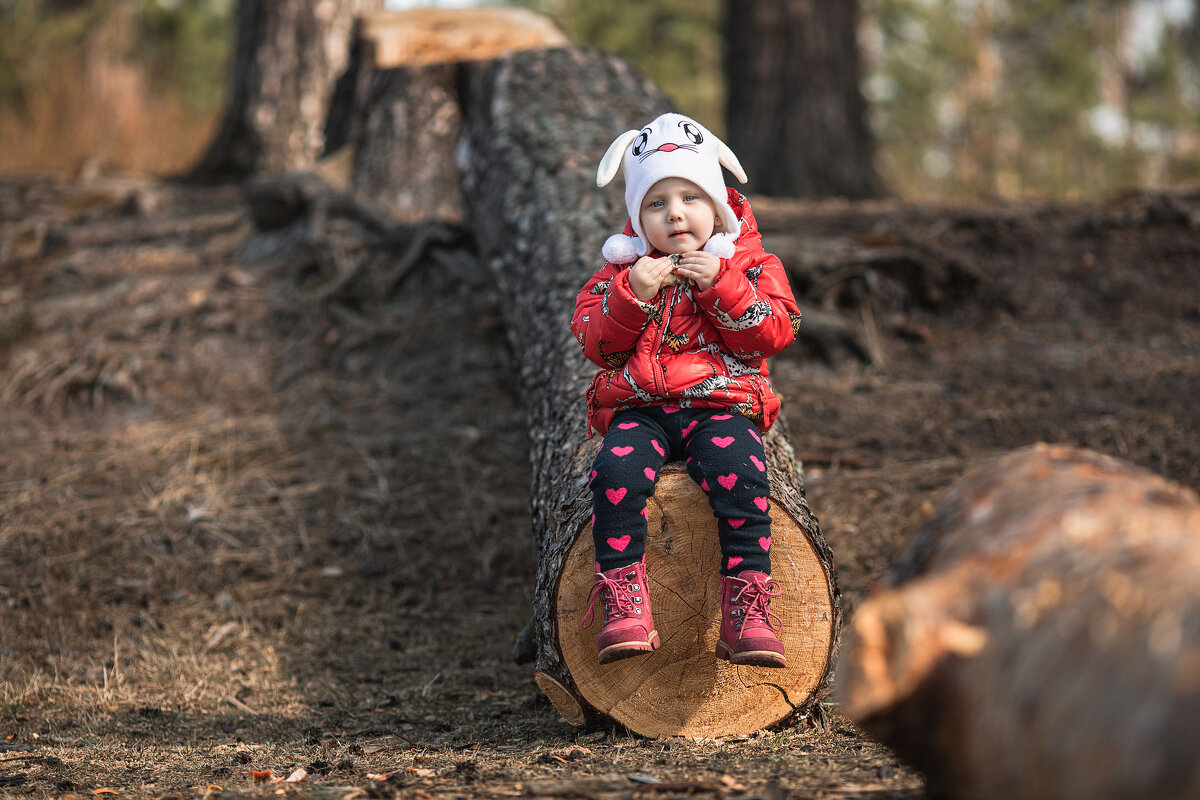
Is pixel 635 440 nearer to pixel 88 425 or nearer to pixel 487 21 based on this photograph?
pixel 88 425

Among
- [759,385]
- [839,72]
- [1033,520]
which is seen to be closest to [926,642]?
[1033,520]

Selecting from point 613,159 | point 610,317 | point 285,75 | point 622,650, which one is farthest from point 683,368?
point 285,75

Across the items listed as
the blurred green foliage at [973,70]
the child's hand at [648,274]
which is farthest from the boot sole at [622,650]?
the blurred green foliage at [973,70]

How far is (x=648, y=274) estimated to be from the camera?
9.21 ft

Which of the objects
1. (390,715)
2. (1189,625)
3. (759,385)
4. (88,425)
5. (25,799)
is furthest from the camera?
(88,425)

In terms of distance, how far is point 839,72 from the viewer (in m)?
7.48

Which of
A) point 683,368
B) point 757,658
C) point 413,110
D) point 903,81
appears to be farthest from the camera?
point 903,81

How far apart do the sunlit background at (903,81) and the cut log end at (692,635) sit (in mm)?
6122

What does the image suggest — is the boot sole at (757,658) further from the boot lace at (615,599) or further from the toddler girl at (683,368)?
the boot lace at (615,599)

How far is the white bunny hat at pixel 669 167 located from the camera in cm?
288

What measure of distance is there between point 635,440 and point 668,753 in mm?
844

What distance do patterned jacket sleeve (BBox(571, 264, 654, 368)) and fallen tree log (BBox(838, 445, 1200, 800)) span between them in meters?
1.34

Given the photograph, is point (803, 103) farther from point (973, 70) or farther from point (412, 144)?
point (973, 70)

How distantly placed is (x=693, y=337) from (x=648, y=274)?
279 millimetres
